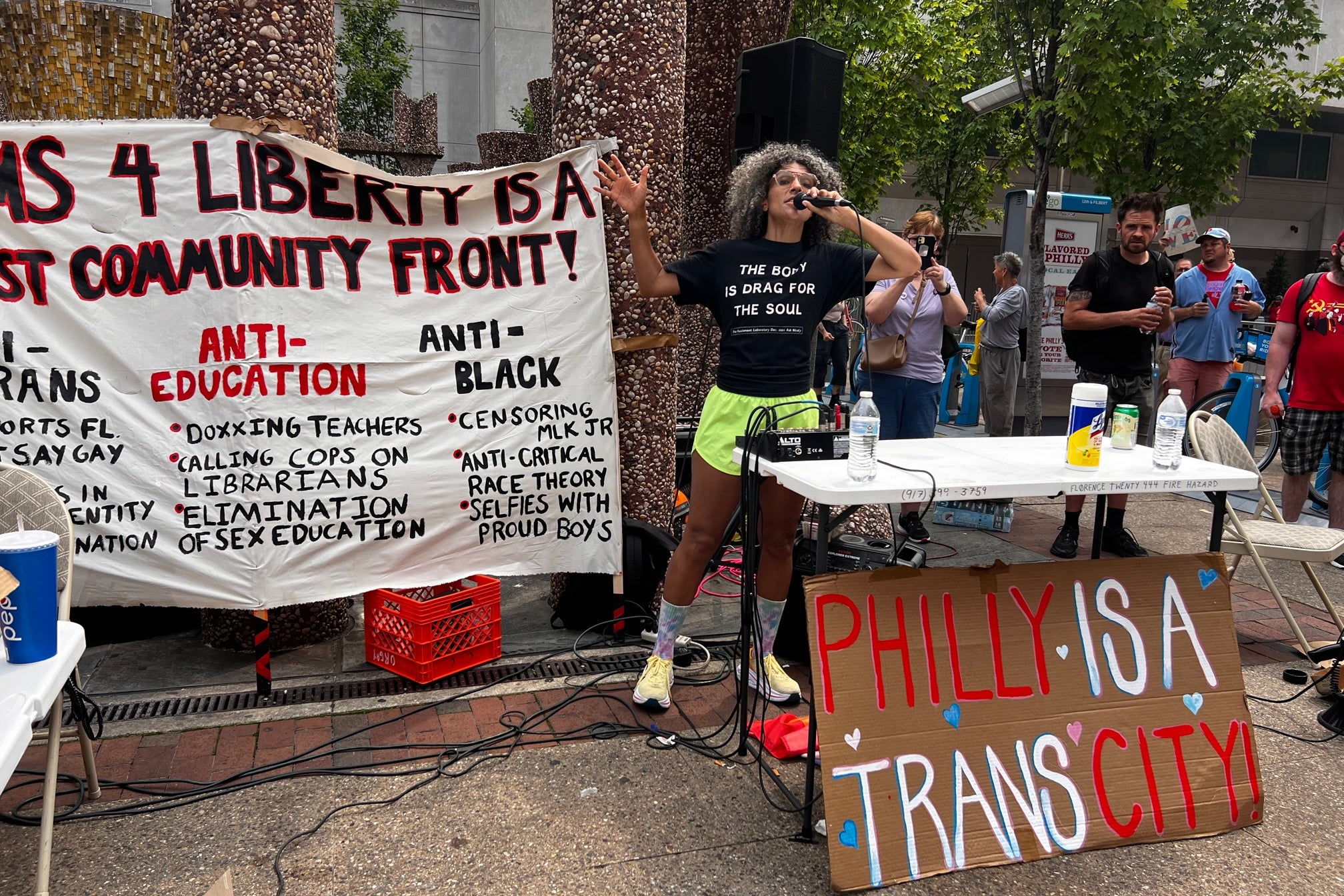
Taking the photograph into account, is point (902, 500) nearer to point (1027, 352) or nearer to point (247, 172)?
point (247, 172)

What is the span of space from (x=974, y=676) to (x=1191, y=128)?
1679 centimetres

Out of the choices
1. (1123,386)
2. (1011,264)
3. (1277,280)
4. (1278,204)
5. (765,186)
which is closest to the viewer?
(765,186)

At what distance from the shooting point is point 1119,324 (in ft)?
18.0

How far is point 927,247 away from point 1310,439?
8.45ft

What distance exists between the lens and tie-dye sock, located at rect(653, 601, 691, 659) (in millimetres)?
3648

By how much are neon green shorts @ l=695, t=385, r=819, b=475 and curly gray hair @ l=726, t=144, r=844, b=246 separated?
2.04 ft

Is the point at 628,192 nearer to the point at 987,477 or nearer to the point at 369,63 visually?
the point at 987,477

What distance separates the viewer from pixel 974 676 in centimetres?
283

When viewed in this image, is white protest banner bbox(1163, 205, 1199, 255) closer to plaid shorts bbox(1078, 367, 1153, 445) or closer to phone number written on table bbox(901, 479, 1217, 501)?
plaid shorts bbox(1078, 367, 1153, 445)

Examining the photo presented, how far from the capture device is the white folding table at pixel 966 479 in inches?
106

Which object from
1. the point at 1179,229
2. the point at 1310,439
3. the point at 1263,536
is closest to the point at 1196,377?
the point at 1310,439

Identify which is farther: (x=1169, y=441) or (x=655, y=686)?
(x=655, y=686)

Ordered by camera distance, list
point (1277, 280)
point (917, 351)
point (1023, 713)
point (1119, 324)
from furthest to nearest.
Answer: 1. point (1277, 280)
2. point (917, 351)
3. point (1119, 324)
4. point (1023, 713)

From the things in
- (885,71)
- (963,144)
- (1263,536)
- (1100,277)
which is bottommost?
(1263,536)
